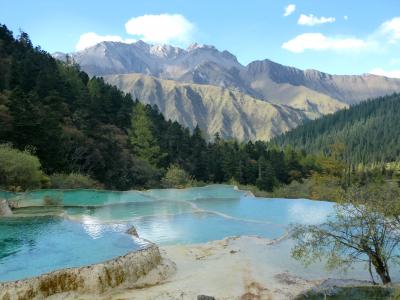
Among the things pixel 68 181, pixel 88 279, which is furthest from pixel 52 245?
pixel 68 181

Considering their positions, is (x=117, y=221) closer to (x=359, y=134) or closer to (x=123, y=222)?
(x=123, y=222)

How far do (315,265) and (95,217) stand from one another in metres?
11.2

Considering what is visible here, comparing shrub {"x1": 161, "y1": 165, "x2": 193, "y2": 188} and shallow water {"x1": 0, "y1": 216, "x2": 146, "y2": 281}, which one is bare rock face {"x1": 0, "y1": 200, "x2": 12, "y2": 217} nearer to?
shallow water {"x1": 0, "y1": 216, "x2": 146, "y2": 281}

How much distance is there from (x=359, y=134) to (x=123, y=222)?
136 metres

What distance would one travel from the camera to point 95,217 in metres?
21.6

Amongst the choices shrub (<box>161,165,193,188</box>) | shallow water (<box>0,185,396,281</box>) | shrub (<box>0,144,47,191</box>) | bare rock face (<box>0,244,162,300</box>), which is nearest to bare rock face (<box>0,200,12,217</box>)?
shallow water (<box>0,185,396,281</box>)

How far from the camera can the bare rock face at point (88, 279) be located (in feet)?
33.6

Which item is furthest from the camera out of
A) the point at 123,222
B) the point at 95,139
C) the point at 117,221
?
the point at 95,139

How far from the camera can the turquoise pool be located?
13094mm

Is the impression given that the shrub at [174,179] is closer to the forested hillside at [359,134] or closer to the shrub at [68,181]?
the shrub at [68,181]

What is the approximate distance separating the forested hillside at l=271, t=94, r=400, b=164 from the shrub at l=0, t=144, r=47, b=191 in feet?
299

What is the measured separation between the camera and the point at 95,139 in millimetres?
41000

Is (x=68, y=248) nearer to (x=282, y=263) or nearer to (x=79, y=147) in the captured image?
(x=282, y=263)

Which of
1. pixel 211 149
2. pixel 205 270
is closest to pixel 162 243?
pixel 205 270
